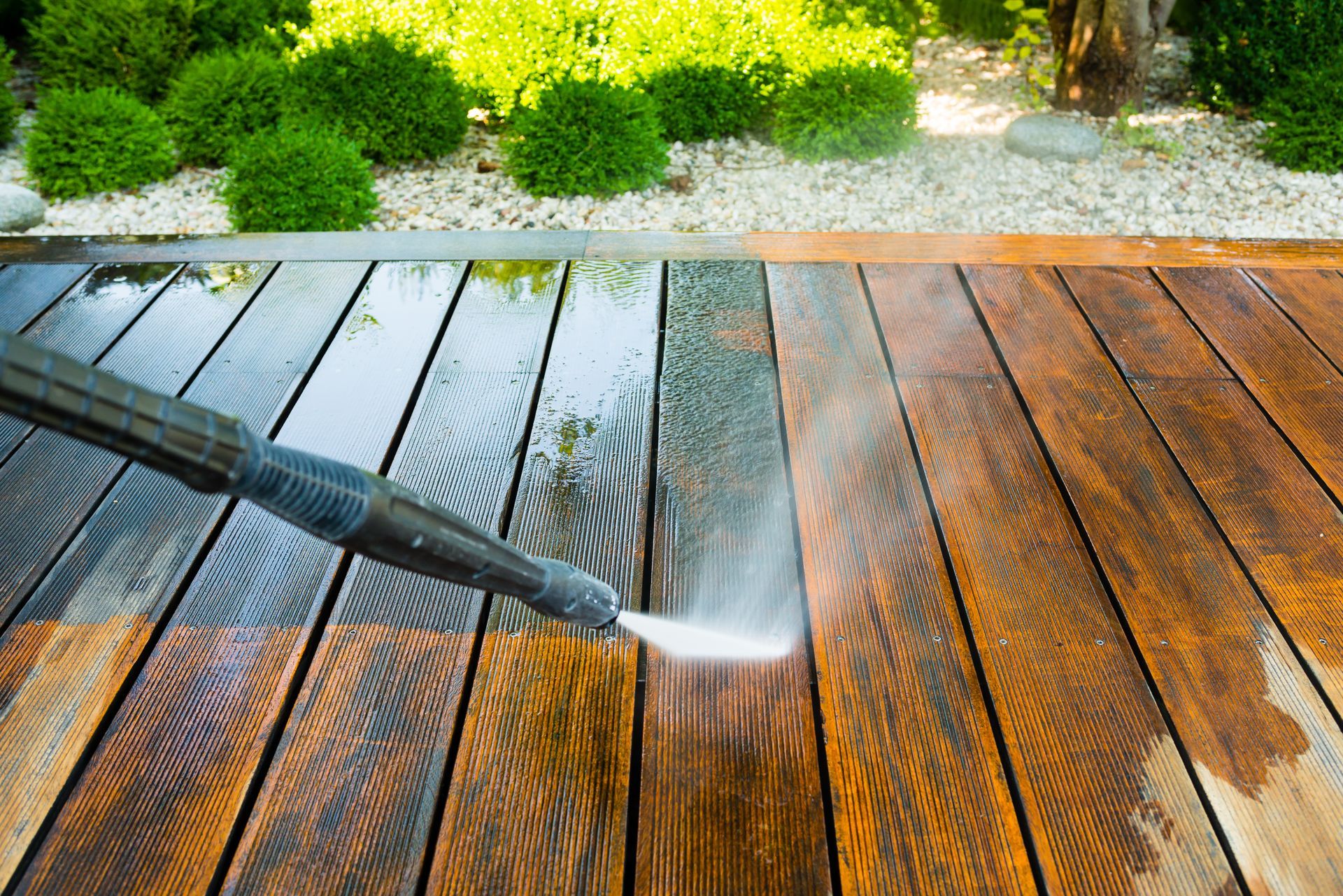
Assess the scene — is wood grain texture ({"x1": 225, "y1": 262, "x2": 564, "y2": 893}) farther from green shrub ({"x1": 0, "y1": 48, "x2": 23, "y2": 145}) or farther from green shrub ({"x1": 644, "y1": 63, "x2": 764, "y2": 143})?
green shrub ({"x1": 0, "y1": 48, "x2": 23, "y2": 145})

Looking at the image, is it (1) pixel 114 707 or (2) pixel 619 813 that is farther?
(1) pixel 114 707

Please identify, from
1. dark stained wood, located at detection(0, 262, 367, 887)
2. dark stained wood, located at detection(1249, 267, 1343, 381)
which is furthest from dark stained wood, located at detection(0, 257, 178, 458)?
dark stained wood, located at detection(1249, 267, 1343, 381)

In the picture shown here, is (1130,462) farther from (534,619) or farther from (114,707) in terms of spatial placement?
(114,707)

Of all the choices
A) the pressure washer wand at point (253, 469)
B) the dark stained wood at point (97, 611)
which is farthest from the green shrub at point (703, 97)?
the pressure washer wand at point (253, 469)

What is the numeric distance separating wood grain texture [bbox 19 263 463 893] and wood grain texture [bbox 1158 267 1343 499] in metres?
1.43

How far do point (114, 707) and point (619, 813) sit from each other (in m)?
0.60

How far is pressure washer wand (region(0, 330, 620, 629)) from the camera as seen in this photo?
18.4 inches

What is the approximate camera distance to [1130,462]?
1401 mm

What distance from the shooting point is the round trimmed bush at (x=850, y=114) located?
11.7 feet

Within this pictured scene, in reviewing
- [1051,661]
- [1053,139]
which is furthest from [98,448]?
[1053,139]

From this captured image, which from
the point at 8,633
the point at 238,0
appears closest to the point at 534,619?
the point at 8,633

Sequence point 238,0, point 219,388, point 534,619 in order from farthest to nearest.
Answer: point 238,0 < point 219,388 < point 534,619

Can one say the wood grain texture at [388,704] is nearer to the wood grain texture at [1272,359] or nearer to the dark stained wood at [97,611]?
the dark stained wood at [97,611]

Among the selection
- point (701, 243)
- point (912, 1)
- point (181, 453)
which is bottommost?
point (912, 1)
